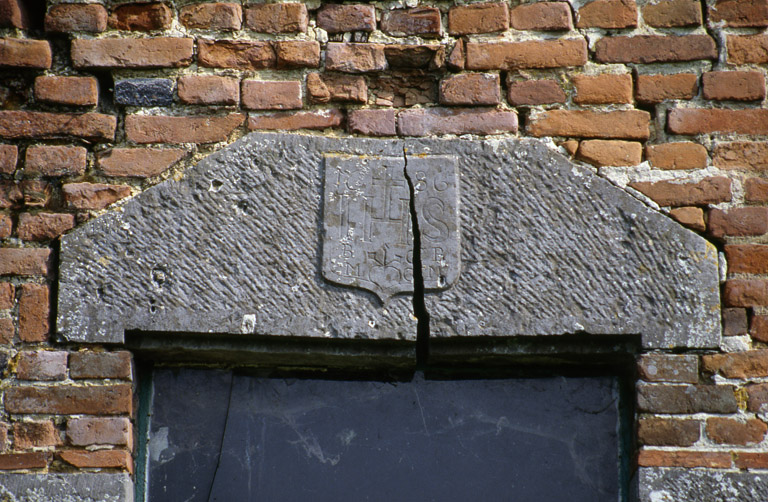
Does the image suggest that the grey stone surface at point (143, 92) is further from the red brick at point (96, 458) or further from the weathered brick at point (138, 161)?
the red brick at point (96, 458)

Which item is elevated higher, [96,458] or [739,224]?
[739,224]

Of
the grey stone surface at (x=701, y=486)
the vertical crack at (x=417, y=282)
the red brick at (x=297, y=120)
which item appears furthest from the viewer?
the red brick at (x=297, y=120)

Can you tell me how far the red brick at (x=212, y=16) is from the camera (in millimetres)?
2318

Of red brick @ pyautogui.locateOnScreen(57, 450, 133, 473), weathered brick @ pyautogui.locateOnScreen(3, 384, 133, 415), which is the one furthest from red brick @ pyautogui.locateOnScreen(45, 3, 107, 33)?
red brick @ pyautogui.locateOnScreen(57, 450, 133, 473)

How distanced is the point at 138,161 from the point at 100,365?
56cm

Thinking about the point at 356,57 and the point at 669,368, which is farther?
the point at 356,57

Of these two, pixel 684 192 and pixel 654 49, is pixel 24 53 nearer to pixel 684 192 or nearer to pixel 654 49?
pixel 654 49

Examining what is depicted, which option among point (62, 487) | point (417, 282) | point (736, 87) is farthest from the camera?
point (736, 87)

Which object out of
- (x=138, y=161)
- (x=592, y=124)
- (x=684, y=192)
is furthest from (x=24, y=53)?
(x=684, y=192)

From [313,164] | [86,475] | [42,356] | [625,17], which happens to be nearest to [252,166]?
[313,164]

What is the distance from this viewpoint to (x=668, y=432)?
6.97 ft

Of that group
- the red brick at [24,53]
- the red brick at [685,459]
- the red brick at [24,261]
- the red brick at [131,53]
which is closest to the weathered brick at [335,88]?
the red brick at [131,53]

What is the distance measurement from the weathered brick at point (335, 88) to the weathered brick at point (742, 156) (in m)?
1.00

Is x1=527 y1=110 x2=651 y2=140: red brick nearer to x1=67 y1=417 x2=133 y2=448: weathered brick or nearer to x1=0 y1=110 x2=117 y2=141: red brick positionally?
x1=0 y1=110 x2=117 y2=141: red brick
